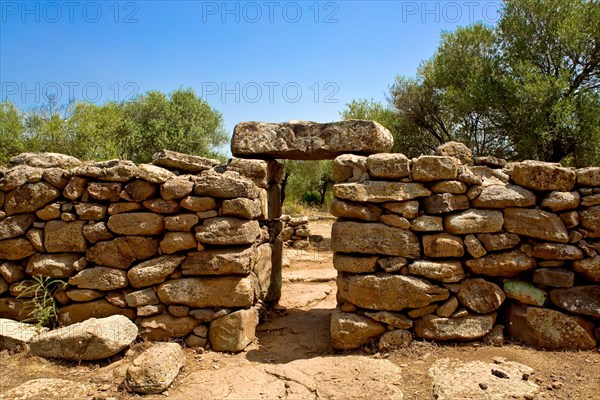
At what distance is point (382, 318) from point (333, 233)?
0.97 metres

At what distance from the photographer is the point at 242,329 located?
3752 millimetres

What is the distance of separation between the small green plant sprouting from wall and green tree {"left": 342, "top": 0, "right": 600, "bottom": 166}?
1064 centimetres

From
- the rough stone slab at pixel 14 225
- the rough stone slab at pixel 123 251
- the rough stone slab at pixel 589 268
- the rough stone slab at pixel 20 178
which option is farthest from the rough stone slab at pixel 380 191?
the rough stone slab at pixel 14 225

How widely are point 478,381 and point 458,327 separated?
0.67 metres

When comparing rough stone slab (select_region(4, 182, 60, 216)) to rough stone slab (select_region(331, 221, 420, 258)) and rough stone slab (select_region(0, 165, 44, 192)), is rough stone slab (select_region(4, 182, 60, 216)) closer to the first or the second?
rough stone slab (select_region(0, 165, 44, 192))

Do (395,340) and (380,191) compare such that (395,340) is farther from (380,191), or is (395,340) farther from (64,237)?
(64,237)

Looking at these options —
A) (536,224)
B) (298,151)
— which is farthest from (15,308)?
(536,224)

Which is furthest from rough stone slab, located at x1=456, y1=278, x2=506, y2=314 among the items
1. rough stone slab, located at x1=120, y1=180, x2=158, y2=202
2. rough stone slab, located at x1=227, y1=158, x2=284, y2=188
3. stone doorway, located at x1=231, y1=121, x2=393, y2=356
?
rough stone slab, located at x1=120, y1=180, x2=158, y2=202

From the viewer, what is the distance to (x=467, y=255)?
3.64 meters

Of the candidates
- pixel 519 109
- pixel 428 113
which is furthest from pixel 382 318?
pixel 428 113

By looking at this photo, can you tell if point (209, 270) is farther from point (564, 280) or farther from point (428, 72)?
point (428, 72)

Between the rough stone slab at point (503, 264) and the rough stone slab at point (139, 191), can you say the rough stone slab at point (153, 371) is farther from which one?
the rough stone slab at point (503, 264)

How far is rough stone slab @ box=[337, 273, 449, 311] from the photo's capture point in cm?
355

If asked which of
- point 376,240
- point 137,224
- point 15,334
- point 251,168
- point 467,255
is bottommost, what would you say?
point 15,334
